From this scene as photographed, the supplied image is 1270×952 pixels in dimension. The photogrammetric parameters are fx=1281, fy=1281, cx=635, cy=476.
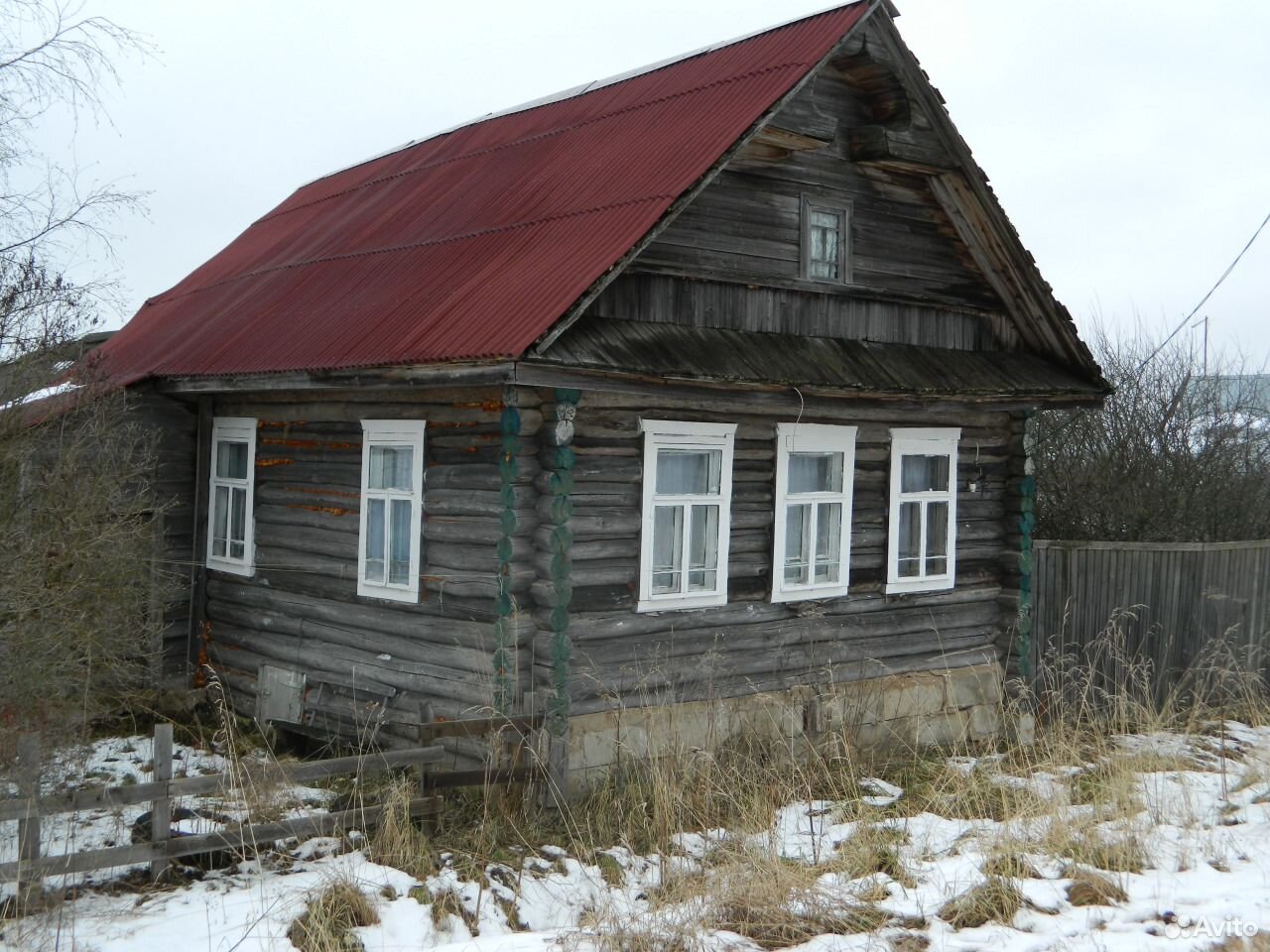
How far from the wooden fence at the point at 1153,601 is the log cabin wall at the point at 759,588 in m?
1.38

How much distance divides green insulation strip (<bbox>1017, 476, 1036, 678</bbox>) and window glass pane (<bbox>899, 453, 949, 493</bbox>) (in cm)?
101

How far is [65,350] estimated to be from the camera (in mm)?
9016

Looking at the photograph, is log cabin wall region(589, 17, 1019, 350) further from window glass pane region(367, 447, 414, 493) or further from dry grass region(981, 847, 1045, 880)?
dry grass region(981, 847, 1045, 880)

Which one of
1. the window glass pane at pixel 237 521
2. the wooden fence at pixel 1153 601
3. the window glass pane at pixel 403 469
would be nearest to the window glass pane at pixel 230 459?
the window glass pane at pixel 237 521

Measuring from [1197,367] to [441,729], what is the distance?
14.1 m

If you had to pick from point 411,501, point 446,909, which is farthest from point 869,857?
point 411,501

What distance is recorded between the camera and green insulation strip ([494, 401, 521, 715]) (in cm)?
885

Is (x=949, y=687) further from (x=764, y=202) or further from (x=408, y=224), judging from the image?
(x=408, y=224)

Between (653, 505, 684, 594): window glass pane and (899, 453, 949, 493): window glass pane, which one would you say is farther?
(899, 453, 949, 493): window glass pane

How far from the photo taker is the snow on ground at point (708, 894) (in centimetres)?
641

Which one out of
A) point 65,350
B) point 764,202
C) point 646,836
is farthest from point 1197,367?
point 65,350

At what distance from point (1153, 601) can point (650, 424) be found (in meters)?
6.68

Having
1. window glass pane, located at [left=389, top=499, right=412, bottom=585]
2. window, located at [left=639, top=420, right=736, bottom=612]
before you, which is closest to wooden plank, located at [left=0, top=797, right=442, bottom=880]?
window glass pane, located at [left=389, top=499, right=412, bottom=585]

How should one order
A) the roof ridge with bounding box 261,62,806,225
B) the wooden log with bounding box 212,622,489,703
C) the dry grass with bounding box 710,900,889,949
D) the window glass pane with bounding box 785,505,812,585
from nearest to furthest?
the dry grass with bounding box 710,900,889,949
the wooden log with bounding box 212,622,489,703
the roof ridge with bounding box 261,62,806,225
the window glass pane with bounding box 785,505,812,585
